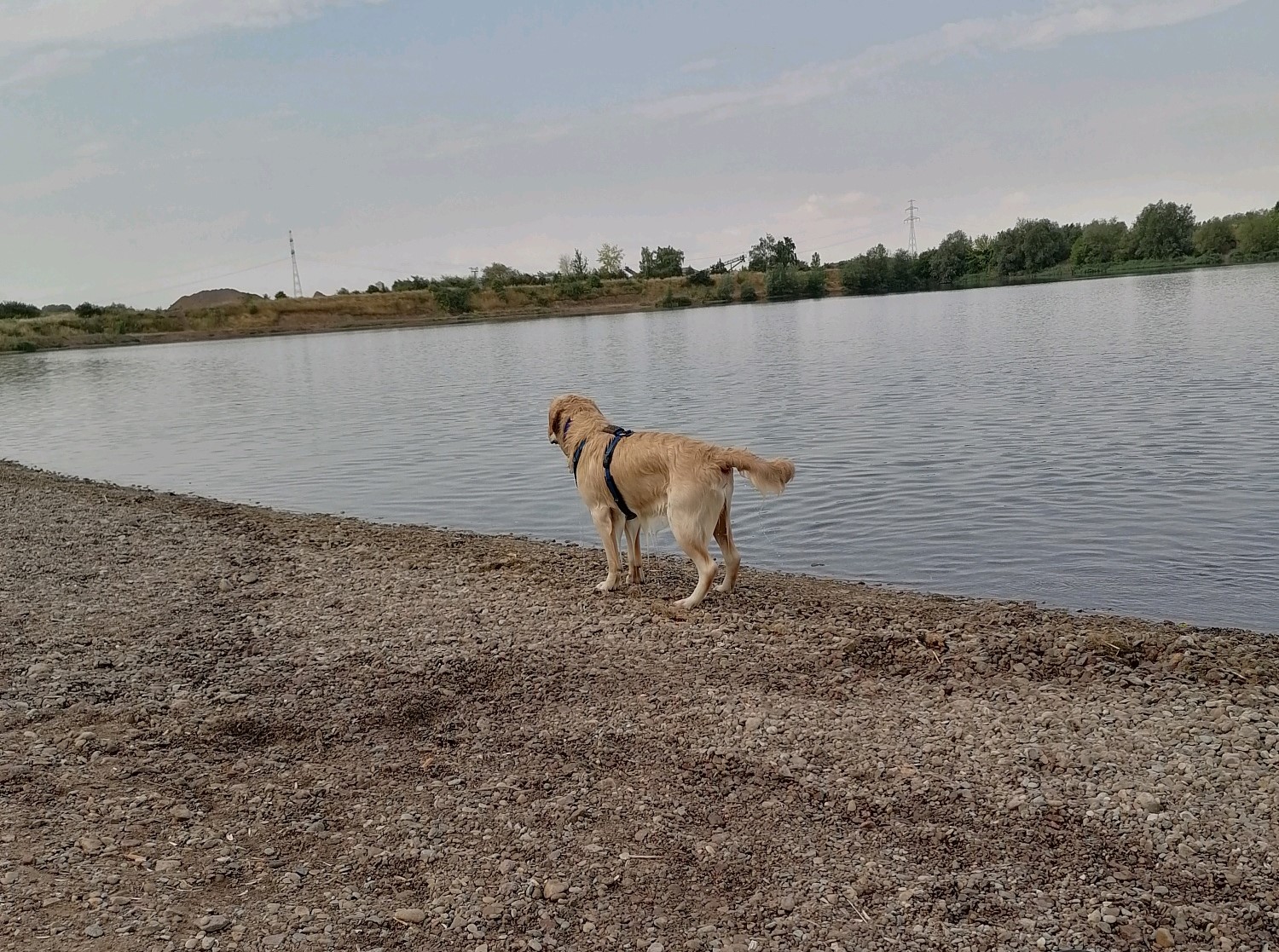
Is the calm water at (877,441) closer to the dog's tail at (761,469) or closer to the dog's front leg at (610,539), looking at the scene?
the dog's front leg at (610,539)

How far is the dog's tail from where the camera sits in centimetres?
792

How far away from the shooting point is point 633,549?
30.3ft

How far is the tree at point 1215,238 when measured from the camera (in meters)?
111

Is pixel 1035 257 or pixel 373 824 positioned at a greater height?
pixel 1035 257

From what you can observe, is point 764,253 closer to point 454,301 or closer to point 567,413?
point 454,301

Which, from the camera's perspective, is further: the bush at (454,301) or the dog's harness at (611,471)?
the bush at (454,301)

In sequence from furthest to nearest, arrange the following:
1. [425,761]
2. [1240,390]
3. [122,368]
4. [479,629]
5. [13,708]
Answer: [122,368] < [1240,390] < [479,629] < [13,708] < [425,761]

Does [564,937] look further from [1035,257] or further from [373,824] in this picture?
[1035,257]

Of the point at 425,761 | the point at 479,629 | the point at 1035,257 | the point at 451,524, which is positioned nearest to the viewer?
the point at 425,761

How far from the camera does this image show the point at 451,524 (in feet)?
46.3

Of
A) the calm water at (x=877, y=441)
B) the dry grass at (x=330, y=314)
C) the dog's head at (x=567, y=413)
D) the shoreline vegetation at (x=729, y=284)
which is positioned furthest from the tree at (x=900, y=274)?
the dog's head at (x=567, y=413)

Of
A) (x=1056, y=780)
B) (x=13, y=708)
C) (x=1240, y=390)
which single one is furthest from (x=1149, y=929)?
(x=1240, y=390)

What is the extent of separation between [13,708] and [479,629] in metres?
3.38

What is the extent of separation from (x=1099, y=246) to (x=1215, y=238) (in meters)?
12.9
